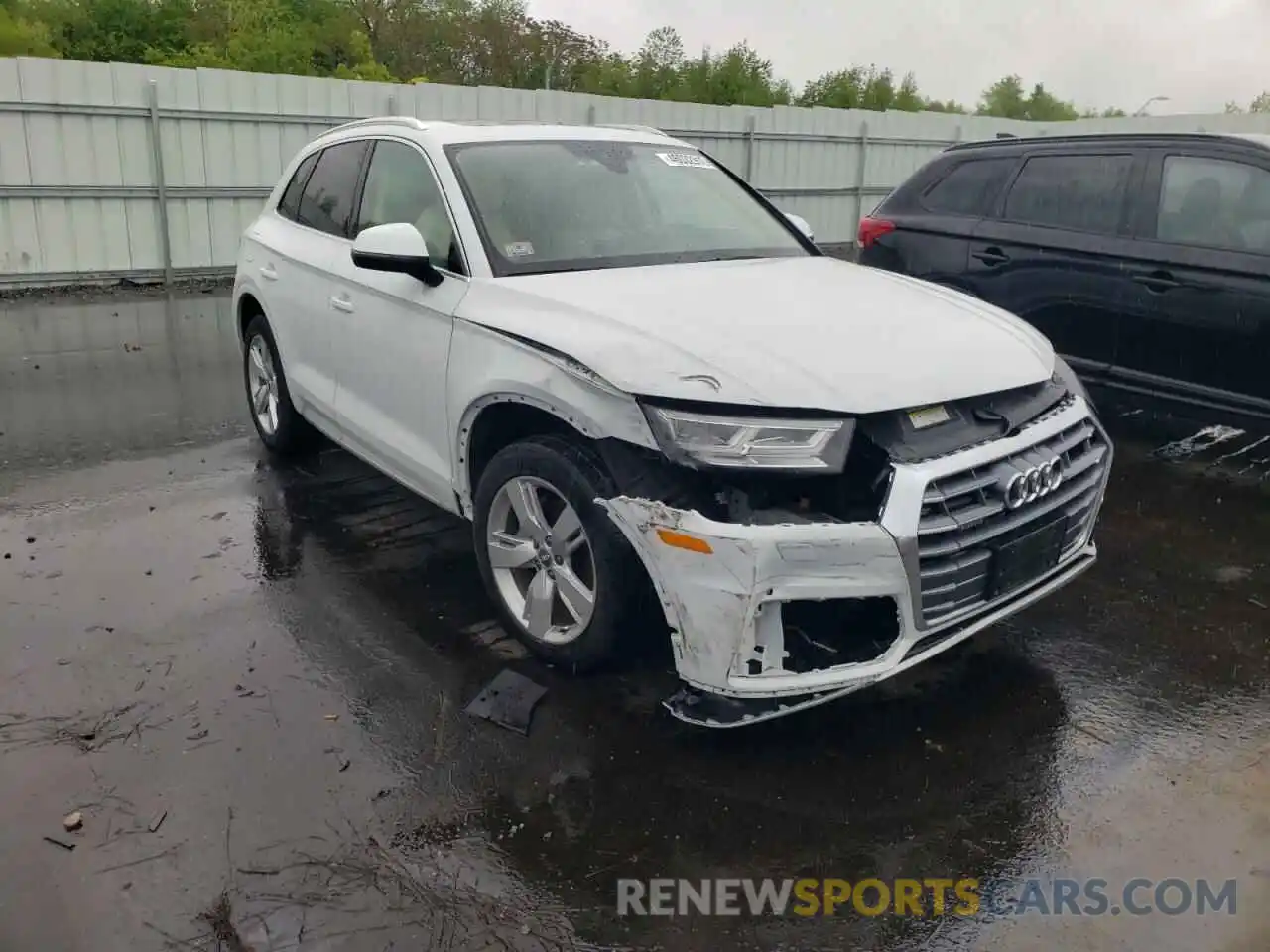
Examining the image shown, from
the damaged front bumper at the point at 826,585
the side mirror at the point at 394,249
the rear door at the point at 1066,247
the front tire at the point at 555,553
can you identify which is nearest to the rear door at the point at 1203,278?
the rear door at the point at 1066,247

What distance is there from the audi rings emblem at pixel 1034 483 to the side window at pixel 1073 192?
3281 mm

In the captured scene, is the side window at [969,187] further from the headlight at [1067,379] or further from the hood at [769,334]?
the headlight at [1067,379]

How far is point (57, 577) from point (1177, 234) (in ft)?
18.8

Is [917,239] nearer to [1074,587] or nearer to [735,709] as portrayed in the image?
[1074,587]

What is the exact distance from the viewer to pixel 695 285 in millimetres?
3713

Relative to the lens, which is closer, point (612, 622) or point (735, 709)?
point (735, 709)

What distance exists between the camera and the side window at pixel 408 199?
4004 mm

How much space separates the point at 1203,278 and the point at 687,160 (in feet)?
9.17

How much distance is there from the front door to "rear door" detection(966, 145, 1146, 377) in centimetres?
368

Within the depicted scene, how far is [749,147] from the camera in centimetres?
1633

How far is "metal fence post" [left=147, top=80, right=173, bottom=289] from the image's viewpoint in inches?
476

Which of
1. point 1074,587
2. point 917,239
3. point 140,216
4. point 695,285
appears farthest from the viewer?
point 140,216

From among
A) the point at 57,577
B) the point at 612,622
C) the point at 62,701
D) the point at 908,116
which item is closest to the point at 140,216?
the point at 57,577

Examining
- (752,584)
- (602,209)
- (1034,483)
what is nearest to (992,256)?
(602,209)
